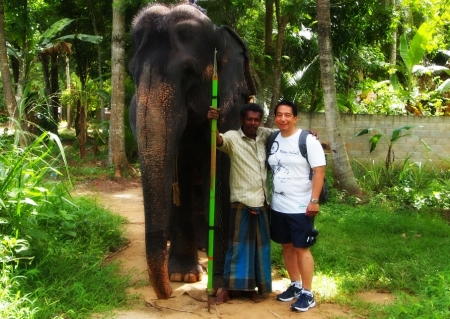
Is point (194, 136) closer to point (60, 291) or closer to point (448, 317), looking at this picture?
point (60, 291)

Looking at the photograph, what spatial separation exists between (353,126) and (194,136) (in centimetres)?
583

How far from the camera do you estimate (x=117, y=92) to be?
430 inches

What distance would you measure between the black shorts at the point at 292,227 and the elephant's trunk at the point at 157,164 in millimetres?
891

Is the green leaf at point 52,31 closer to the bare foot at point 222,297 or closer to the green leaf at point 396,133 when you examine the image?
the green leaf at point 396,133

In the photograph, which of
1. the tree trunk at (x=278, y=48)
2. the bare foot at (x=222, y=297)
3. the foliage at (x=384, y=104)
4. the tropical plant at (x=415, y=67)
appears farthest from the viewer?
the foliage at (x=384, y=104)

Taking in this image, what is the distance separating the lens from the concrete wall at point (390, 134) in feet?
31.7

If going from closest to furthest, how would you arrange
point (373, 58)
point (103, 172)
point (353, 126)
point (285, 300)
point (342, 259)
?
point (285, 300) < point (342, 259) < point (353, 126) < point (103, 172) < point (373, 58)

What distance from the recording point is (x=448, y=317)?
11.2ft

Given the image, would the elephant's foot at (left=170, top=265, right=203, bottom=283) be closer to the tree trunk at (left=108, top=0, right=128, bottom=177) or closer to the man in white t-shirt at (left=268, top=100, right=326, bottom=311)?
the man in white t-shirt at (left=268, top=100, right=326, bottom=311)

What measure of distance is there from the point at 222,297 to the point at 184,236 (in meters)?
0.95

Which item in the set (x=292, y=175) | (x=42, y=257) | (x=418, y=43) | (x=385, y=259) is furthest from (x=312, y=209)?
(x=418, y=43)

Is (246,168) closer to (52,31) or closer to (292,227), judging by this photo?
(292,227)

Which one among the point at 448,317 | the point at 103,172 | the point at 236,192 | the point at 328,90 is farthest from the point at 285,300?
the point at 103,172

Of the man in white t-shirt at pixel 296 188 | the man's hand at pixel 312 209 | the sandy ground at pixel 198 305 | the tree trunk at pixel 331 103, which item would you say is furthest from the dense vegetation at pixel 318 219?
the man's hand at pixel 312 209
